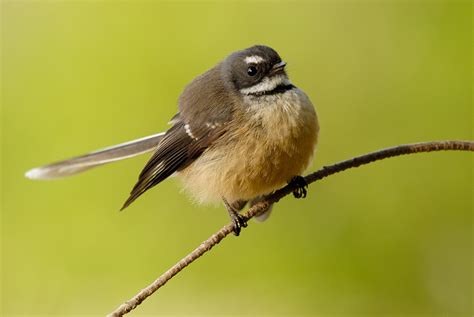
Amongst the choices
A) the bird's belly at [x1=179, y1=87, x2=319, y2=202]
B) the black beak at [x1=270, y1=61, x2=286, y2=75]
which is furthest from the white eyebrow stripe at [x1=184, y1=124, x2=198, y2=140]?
the black beak at [x1=270, y1=61, x2=286, y2=75]

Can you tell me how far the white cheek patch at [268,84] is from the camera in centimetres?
321

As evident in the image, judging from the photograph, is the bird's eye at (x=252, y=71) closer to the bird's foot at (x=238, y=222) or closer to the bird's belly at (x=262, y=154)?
the bird's belly at (x=262, y=154)

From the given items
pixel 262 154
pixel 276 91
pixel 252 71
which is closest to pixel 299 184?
pixel 262 154

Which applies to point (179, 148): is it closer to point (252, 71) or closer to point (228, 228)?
point (252, 71)

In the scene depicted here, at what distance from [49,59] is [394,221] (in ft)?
8.30

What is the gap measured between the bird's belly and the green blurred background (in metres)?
0.52

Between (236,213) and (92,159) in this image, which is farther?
(92,159)

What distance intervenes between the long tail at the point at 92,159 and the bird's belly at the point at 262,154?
0.50m

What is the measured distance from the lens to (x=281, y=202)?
13.4 feet

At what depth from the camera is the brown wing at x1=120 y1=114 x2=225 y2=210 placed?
10.8ft

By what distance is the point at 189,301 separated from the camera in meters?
3.88

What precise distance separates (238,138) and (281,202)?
105 centimetres

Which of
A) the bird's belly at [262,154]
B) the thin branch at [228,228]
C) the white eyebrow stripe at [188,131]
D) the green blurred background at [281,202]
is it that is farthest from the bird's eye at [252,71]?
the thin branch at [228,228]

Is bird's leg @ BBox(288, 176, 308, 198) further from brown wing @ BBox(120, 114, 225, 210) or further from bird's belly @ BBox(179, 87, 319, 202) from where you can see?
brown wing @ BBox(120, 114, 225, 210)
